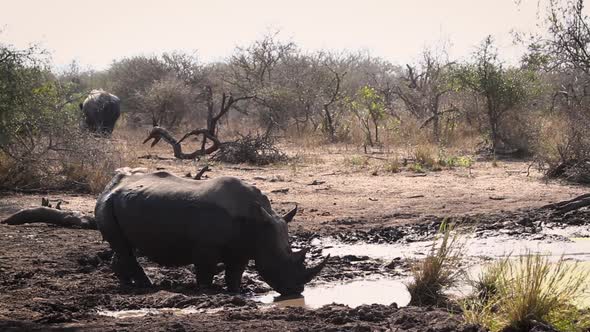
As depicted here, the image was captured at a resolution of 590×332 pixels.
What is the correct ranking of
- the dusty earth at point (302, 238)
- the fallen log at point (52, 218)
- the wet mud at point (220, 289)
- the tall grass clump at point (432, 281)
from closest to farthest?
the wet mud at point (220, 289)
the dusty earth at point (302, 238)
the tall grass clump at point (432, 281)
the fallen log at point (52, 218)

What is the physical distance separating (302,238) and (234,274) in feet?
10.7

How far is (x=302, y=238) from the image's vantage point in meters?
11.5

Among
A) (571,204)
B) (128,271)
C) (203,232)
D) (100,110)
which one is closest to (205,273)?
(203,232)

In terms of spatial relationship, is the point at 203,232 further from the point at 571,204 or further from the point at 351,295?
the point at 571,204

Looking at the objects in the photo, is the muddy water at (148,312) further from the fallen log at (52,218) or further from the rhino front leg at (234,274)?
the fallen log at (52,218)

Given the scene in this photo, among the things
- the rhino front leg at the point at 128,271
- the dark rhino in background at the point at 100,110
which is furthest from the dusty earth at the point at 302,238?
the dark rhino in background at the point at 100,110

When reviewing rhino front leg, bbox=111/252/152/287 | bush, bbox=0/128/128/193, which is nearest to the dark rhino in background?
bush, bbox=0/128/128/193

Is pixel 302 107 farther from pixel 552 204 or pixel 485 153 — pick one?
pixel 552 204

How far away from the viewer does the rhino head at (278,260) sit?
809cm

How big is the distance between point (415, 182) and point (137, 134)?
600 inches

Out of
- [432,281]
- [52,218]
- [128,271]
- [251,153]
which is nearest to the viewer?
[432,281]

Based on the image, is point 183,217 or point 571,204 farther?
point 571,204

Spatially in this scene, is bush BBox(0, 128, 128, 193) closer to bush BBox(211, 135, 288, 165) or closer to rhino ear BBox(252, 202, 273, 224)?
bush BBox(211, 135, 288, 165)

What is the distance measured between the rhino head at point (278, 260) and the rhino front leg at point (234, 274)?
0.27 m
